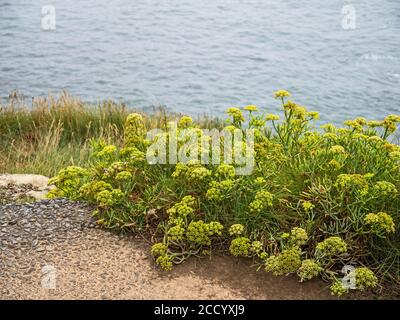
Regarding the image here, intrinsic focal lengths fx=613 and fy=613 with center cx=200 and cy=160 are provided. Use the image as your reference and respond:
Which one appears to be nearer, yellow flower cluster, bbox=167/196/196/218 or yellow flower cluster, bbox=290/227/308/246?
yellow flower cluster, bbox=290/227/308/246

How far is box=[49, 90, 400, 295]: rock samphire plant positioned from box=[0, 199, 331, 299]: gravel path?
0.37 feet

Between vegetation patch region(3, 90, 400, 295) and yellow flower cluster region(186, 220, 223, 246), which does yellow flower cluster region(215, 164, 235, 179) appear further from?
yellow flower cluster region(186, 220, 223, 246)

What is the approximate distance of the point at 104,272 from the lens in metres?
4.52

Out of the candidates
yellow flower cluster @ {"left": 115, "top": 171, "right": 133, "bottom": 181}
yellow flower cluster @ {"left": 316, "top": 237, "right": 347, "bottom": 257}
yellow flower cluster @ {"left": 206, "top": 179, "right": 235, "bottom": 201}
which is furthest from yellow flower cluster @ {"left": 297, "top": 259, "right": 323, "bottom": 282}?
yellow flower cluster @ {"left": 115, "top": 171, "right": 133, "bottom": 181}

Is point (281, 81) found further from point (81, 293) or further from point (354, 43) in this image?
point (81, 293)

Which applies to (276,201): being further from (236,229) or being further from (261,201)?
(236,229)

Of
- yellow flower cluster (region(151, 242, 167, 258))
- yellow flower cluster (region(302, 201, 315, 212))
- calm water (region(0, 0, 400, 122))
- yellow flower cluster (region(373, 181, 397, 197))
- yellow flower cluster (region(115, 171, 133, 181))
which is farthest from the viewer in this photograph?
calm water (region(0, 0, 400, 122))

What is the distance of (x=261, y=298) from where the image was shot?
169 inches

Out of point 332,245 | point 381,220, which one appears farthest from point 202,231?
point 381,220

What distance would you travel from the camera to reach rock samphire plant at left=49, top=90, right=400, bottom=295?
14.7 feet

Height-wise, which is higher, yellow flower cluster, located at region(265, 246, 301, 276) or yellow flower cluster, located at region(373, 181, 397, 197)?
yellow flower cluster, located at region(373, 181, 397, 197)

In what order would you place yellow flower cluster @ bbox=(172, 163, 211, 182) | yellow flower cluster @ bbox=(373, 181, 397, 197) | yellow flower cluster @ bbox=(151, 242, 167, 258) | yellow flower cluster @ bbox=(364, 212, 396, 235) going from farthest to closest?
1. yellow flower cluster @ bbox=(172, 163, 211, 182)
2. yellow flower cluster @ bbox=(151, 242, 167, 258)
3. yellow flower cluster @ bbox=(373, 181, 397, 197)
4. yellow flower cluster @ bbox=(364, 212, 396, 235)

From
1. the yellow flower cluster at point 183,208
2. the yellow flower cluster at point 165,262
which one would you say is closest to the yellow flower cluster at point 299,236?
the yellow flower cluster at point 183,208
